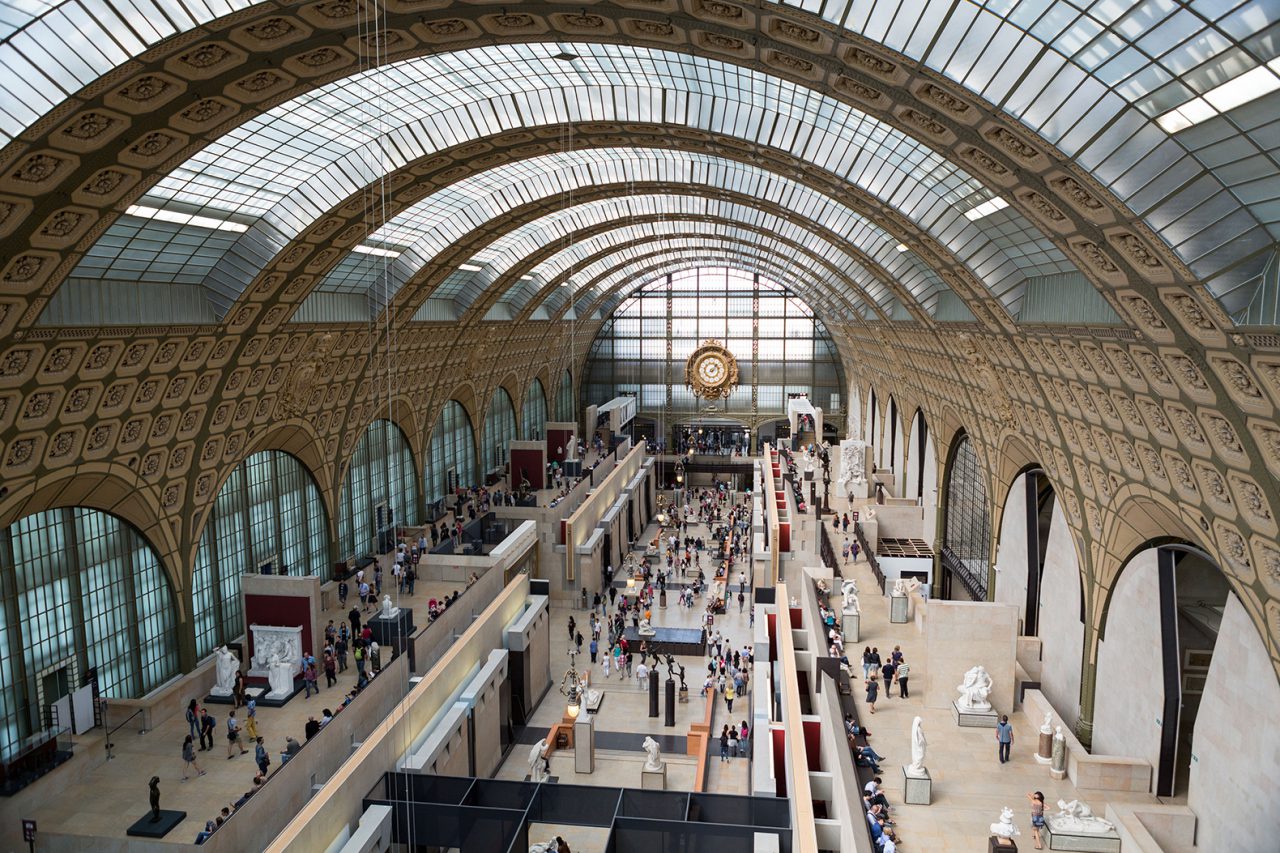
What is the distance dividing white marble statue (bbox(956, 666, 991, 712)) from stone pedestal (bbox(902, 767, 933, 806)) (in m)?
3.95

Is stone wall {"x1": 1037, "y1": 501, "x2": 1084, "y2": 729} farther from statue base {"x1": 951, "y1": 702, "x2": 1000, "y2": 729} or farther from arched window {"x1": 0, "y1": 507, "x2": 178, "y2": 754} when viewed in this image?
arched window {"x1": 0, "y1": 507, "x2": 178, "y2": 754}

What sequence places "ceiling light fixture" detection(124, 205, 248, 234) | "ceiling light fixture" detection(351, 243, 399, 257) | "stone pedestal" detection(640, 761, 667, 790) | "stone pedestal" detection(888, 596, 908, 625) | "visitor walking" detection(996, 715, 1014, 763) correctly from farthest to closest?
"ceiling light fixture" detection(351, 243, 399, 257)
"stone pedestal" detection(888, 596, 908, 625)
"stone pedestal" detection(640, 761, 667, 790)
"ceiling light fixture" detection(124, 205, 248, 234)
"visitor walking" detection(996, 715, 1014, 763)

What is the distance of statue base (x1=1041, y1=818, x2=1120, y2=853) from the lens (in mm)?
15344

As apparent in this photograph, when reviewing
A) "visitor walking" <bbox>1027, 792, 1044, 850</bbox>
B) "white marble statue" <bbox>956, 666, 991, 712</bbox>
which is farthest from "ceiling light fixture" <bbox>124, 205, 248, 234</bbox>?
"visitor walking" <bbox>1027, 792, 1044, 850</bbox>

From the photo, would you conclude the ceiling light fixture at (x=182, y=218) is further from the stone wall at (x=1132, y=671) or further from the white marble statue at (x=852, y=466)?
the white marble statue at (x=852, y=466)

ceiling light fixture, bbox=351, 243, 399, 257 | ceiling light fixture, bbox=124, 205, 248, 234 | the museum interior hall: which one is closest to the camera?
the museum interior hall

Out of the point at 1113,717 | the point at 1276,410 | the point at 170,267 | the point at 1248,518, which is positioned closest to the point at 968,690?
the point at 1113,717

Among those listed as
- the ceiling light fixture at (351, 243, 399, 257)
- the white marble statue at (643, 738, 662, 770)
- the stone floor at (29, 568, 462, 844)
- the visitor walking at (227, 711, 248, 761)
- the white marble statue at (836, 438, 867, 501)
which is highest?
the ceiling light fixture at (351, 243, 399, 257)

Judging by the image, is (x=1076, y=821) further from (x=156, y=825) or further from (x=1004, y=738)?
(x=156, y=825)

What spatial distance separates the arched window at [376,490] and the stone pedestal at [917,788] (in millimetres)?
27421

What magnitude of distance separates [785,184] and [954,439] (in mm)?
12654

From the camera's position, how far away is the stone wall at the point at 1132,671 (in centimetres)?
1941

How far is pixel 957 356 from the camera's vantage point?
2934 centimetres

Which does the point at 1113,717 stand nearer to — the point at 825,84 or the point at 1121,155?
the point at 1121,155
